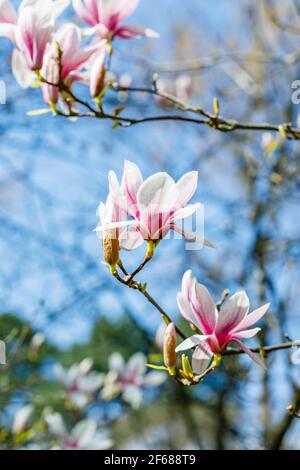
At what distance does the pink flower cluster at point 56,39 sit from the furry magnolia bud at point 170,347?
1.86ft

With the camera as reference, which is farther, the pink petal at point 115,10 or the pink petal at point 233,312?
the pink petal at point 115,10

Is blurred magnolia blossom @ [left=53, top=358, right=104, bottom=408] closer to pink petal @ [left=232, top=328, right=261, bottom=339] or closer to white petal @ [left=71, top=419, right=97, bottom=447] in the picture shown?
white petal @ [left=71, top=419, right=97, bottom=447]

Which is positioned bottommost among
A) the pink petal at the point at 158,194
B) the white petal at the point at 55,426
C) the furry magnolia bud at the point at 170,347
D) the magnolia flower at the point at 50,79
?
the white petal at the point at 55,426

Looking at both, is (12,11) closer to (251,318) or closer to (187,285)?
(187,285)

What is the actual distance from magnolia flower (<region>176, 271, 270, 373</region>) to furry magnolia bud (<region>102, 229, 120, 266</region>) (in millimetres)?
142

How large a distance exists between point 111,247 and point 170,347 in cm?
19

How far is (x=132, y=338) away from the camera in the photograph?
725 centimetres

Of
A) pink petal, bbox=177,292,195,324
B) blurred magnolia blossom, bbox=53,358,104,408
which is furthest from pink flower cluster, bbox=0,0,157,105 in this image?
blurred magnolia blossom, bbox=53,358,104,408

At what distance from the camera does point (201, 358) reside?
98cm

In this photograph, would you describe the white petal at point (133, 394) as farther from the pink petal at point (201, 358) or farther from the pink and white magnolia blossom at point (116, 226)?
the pink and white magnolia blossom at point (116, 226)

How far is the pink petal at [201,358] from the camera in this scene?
0.98 metres

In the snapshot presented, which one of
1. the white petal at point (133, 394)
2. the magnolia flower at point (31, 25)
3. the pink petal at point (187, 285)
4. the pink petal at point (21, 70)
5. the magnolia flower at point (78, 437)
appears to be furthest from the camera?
the white petal at point (133, 394)

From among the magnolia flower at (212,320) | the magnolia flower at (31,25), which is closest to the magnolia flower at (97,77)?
the magnolia flower at (31,25)
